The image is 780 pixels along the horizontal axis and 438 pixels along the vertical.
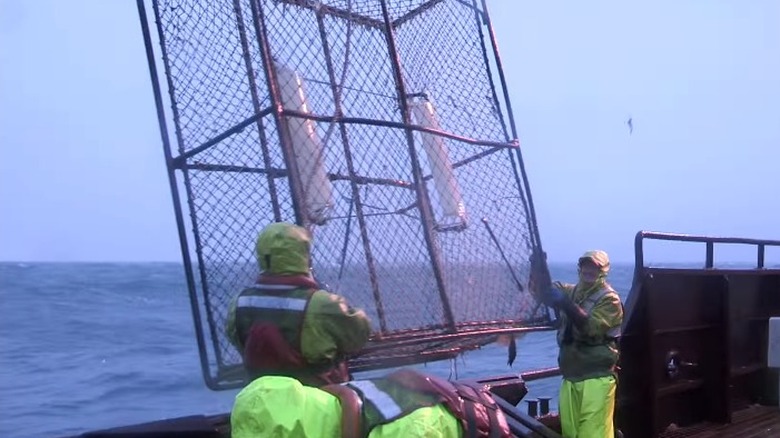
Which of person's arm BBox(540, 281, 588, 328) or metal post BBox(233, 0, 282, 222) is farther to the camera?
person's arm BBox(540, 281, 588, 328)

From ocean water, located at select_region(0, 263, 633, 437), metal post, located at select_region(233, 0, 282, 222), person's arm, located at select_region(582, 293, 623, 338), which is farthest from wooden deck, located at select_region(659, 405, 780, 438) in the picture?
metal post, located at select_region(233, 0, 282, 222)

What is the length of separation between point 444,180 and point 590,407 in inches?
68.9

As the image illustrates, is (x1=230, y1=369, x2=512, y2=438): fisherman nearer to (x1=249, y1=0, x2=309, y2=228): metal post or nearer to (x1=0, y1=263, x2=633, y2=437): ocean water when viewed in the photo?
(x1=249, y1=0, x2=309, y2=228): metal post

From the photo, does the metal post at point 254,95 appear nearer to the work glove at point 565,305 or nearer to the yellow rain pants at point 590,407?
the work glove at point 565,305

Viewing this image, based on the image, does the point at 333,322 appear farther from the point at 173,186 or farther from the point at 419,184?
the point at 419,184

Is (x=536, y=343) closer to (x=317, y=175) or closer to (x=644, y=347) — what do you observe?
(x=644, y=347)

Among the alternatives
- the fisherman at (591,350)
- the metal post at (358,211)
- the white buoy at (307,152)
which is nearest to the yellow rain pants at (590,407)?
the fisherman at (591,350)

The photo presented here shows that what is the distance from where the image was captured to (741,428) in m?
7.99

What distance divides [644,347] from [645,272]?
60cm

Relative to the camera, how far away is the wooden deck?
7.68 metres

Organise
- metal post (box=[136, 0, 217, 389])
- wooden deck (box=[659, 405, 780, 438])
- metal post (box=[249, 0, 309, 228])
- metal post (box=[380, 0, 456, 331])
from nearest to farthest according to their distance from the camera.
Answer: metal post (box=[249, 0, 309, 228]), metal post (box=[136, 0, 217, 389]), metal post (box=[380, 0, 456, 331]), wooden deck (box=[659, 405, 780, 438])

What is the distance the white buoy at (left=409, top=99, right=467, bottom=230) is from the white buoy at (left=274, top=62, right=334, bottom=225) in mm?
1016

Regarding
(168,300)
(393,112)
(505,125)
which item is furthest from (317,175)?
(168,300)

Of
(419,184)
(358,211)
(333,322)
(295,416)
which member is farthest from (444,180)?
(295,416)
